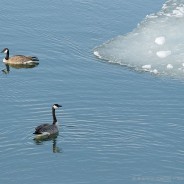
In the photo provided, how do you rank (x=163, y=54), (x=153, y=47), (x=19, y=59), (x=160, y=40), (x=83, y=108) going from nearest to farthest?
(x=83, y=108)
(x=163, y=54)
(x=19, y=59)
(x=153, y=47)
(x=160, y=40)

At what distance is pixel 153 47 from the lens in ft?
105

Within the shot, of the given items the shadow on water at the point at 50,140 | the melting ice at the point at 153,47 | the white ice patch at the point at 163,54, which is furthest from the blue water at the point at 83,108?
the white ice patch at the point at 163,54

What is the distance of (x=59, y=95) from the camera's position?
91.8 feet

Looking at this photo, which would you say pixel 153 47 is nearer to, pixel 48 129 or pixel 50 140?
pixel 50 140

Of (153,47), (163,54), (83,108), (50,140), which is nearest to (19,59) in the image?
(153,47)

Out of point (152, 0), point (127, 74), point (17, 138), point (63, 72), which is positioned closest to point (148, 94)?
point (127, 74)

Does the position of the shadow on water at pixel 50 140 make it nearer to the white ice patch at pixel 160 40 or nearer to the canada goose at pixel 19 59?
the canada goose at pixel 19 59

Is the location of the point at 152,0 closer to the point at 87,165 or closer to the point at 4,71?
the point at 4,71

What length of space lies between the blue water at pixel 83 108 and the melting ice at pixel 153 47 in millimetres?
567

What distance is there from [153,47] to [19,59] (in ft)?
18.6

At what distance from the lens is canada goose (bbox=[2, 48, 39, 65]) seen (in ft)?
102

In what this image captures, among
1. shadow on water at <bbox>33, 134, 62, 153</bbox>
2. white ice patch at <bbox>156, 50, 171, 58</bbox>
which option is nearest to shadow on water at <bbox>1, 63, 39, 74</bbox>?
white ice patch at <bbox>156, 50, 171, 58</bbox>

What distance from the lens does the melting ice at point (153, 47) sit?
1201 inches

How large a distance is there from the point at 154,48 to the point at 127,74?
8.74 ft
